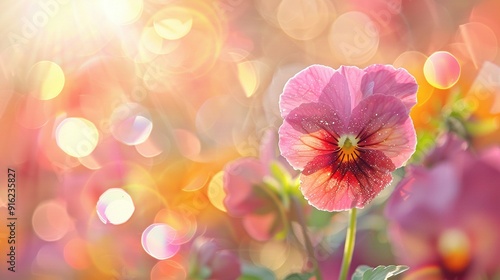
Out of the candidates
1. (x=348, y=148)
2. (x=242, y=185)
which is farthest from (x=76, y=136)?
(x=348, y=148)

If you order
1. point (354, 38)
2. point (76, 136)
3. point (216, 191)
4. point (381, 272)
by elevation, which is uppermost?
point (354, 38)

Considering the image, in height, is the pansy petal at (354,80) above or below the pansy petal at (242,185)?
below

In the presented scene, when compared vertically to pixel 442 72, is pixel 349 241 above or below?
below

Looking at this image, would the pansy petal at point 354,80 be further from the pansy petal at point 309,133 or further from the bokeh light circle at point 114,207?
the bokeh light circle at point 114,207

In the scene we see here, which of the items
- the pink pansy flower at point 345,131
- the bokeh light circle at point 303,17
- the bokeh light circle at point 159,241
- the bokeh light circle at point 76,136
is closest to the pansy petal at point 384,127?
the pink pansy flower at point 345,131

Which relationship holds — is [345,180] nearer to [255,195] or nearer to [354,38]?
[255,195]
